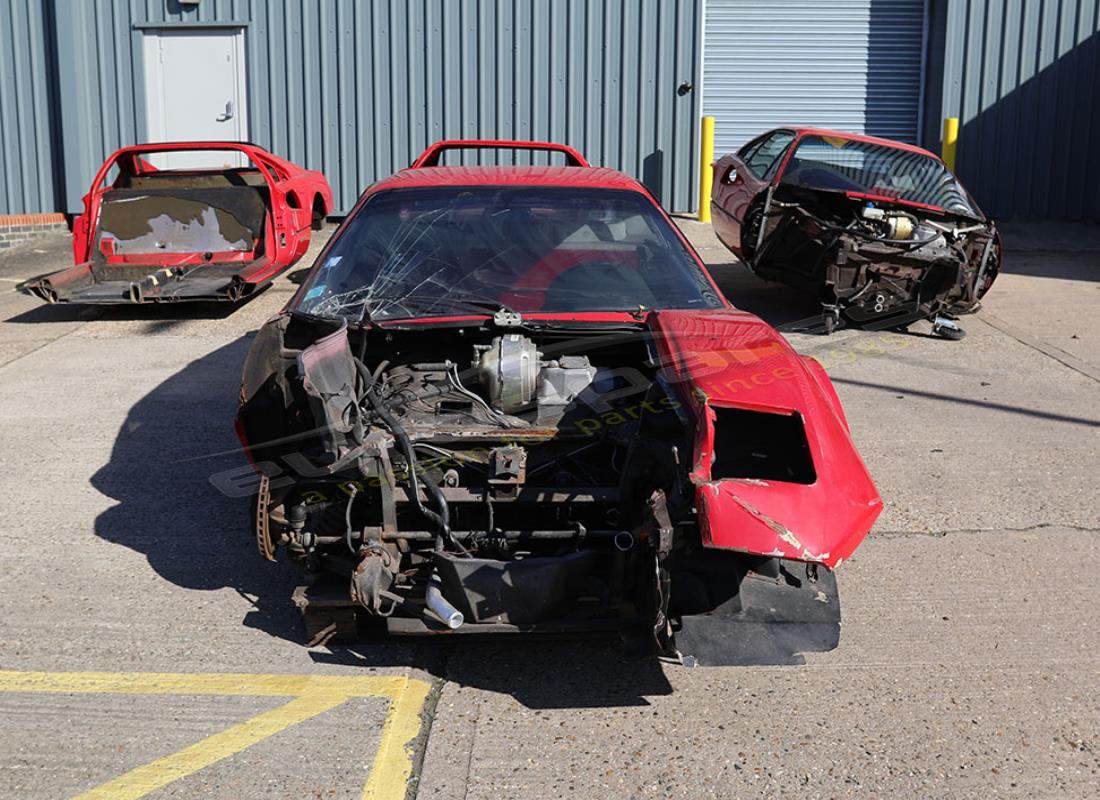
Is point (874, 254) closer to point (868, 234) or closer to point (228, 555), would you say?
point (868, 234)

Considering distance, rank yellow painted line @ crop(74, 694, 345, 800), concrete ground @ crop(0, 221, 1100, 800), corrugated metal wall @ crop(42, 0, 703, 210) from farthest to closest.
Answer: corrugated metal wall @ crop(42, 0, 703, 210), concrete ground @ crop(0, 221, 1100, 800), yellow painted line @ crop(74, 694, 345, 800)

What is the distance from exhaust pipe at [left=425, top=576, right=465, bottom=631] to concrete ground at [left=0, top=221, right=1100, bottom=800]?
34 centimetres

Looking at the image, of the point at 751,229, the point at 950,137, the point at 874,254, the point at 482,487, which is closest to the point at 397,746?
the point at 482,487

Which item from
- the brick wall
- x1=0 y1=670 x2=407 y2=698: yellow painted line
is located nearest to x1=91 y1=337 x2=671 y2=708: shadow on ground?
x1=0 y1=670 x2=407 y2=698: yellow painted line

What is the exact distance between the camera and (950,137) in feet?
46.5

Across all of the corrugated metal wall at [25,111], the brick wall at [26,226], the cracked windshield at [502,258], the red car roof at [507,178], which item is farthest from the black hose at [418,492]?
the corrugated metal wall at [25,111]

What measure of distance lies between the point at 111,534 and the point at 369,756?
88.8 inches

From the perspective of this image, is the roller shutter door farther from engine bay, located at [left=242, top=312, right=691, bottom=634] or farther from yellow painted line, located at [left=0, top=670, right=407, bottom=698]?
yellow painted line, located at [left=0, top=670, right=407, bottom=698]

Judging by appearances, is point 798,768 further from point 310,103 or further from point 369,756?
point 310,103

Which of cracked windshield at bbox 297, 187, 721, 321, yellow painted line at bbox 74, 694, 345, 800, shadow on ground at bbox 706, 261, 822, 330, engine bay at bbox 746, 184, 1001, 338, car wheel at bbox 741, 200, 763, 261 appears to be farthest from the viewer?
shadow on ground at bbox 706, 261, 822, 330

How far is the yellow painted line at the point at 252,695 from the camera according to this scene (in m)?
3.24

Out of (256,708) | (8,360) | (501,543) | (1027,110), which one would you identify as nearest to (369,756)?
(256,708)

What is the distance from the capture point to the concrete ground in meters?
3.30

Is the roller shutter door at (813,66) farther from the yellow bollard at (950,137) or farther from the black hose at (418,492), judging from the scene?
the black hose at (418,492)
